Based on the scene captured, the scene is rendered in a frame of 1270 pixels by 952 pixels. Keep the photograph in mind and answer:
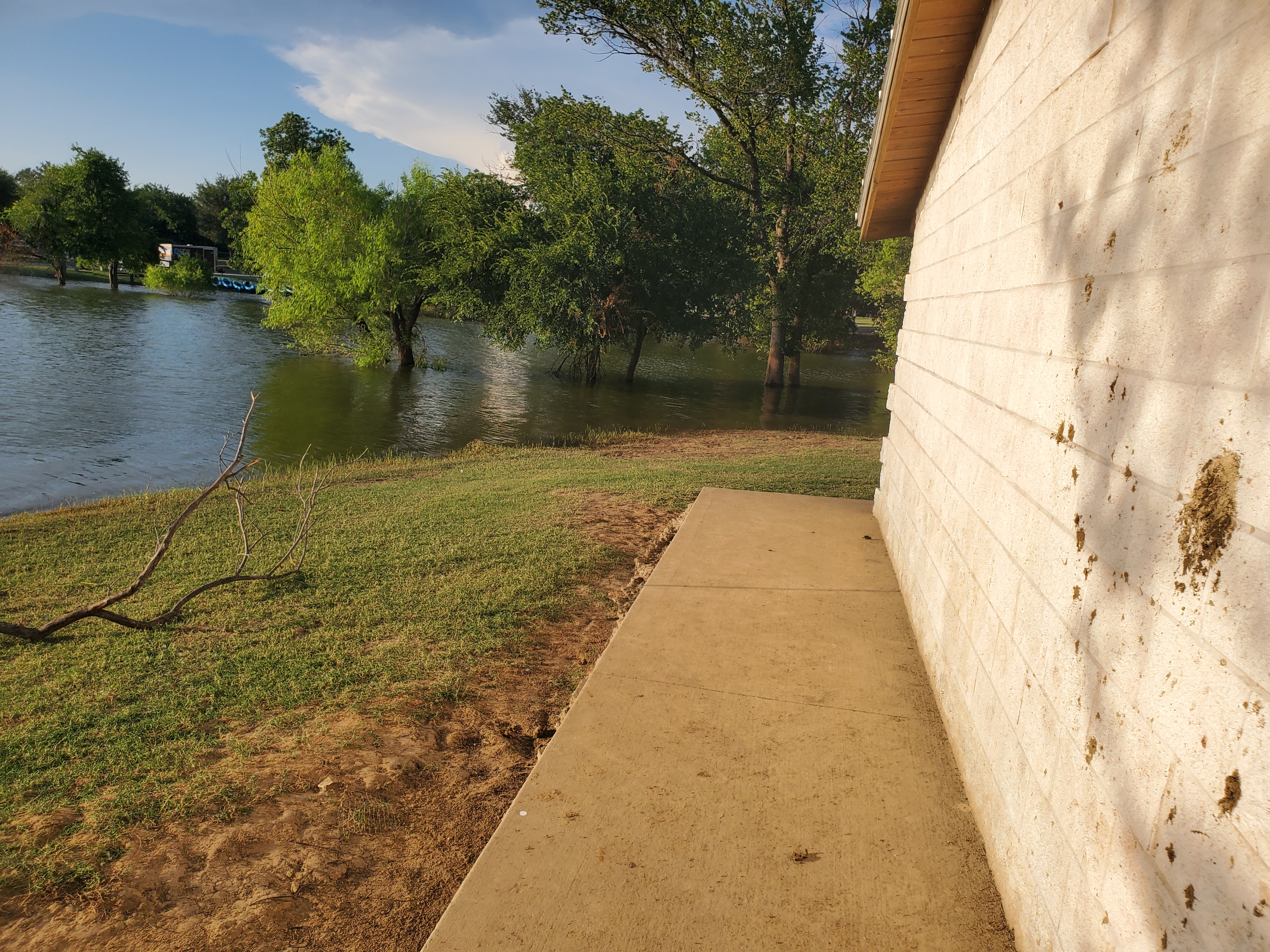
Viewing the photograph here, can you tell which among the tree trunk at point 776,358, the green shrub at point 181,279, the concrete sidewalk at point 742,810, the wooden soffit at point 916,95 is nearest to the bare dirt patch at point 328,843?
the concrete sidewalk at point 742,810

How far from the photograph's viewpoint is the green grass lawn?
3334 mm

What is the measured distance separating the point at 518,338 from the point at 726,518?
812 inches

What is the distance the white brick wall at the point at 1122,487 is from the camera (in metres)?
1.43

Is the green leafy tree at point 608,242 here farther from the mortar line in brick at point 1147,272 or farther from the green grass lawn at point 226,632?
the mortar line in brick at point 1147,272

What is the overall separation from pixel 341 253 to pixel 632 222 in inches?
410

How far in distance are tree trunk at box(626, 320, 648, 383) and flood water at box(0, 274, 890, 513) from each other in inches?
23.3

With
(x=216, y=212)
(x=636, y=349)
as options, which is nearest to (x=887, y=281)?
(x=636, y=349)

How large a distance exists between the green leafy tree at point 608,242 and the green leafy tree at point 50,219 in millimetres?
46989

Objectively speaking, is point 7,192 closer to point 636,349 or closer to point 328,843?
point 636,349

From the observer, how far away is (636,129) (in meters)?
26.4

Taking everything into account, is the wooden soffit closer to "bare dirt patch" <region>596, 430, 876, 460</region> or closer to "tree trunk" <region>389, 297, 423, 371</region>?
"bare dirt patch" <region>596, 430, 876, 460</region>

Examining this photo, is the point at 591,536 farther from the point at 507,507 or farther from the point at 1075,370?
the point at 1075,370

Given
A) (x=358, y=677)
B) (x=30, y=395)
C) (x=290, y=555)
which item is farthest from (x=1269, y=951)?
(x=30, y=395)

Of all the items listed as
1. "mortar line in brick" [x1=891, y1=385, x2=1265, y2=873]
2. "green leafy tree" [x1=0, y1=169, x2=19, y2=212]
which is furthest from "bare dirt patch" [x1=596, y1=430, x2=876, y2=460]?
"green leafy tree" [x1=0, y1=169, x2=19, y2=212]
